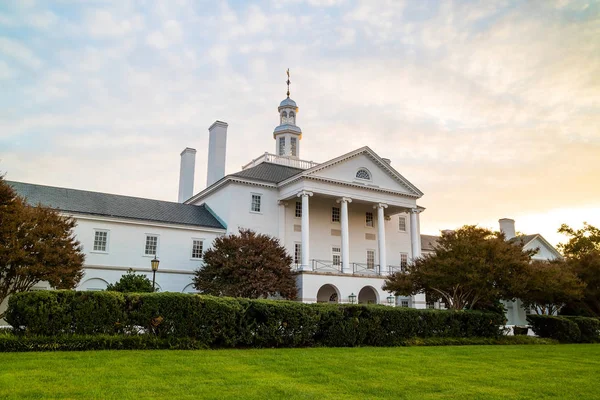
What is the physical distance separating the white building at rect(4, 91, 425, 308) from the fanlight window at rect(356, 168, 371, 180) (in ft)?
0.25

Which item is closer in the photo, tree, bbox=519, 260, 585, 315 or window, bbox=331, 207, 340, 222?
tree, bbox=519, 260, 585, 315

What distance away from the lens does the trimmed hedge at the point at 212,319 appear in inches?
571

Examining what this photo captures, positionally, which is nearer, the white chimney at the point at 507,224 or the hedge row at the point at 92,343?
the hedge row at the point at 92,343

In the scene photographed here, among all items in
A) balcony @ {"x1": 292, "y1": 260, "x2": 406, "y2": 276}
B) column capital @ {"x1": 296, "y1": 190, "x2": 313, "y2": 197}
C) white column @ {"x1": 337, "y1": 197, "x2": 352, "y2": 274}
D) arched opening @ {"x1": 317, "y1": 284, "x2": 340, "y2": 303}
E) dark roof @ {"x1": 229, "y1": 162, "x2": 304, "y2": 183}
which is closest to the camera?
column capital @ {"x1": 296, "y1": 190, "x2": 313, "y2": 197}

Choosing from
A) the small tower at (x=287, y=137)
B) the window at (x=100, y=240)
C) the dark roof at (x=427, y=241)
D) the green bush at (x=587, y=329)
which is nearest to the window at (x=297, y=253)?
the small tower at (x=287, y=137)

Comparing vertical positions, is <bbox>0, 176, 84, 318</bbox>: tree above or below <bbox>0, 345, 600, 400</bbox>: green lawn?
above

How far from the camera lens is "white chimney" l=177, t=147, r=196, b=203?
43.6 m

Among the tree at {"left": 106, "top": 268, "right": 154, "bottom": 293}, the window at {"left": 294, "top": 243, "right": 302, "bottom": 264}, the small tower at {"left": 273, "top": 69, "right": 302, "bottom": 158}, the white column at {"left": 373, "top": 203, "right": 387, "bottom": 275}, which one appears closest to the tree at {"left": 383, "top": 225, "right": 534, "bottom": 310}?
the white column at {"left": 373, "top": 203, "right": 387, "bottom": 275}

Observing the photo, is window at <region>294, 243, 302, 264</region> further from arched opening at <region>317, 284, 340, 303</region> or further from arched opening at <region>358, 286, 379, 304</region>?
arched opening at <region>358, 286, 379, 304</region>

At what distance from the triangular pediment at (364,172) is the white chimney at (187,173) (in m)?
12.8

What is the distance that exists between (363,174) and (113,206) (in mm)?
17935

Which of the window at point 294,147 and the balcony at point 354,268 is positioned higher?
the window at point 294,147

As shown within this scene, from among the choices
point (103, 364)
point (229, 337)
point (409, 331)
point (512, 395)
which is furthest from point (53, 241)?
point (512, 395)

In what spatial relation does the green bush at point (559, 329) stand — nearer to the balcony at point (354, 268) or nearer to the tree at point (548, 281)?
the tree at point (548, 281)
